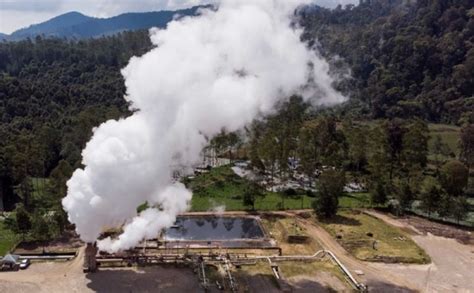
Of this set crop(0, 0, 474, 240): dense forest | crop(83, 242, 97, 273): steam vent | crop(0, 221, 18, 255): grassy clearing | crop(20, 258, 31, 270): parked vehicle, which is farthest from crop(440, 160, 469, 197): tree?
crop(0, 221, 18, 255): grassy clearing

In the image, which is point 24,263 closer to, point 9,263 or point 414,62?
point 9,263

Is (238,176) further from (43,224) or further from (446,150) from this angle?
(446,150)

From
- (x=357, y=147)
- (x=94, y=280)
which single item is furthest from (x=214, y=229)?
(x=357, y=147)

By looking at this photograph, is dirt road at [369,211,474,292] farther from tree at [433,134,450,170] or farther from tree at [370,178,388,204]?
tree at [433,134,450,170]

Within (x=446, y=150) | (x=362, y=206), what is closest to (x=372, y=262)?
(x=362, y=206)

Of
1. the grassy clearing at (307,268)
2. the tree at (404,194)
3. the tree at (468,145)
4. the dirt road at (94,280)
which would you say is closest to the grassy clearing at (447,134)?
the tree at (468,145)
